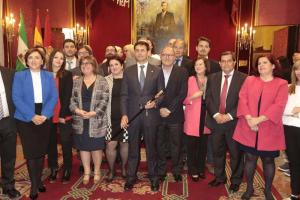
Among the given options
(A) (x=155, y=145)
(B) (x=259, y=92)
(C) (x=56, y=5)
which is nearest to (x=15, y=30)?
(C) (x=56, y=5)

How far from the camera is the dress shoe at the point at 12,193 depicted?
3635 millimetres

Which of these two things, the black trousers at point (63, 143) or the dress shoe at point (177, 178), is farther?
the dress shoe at point (177, 178)

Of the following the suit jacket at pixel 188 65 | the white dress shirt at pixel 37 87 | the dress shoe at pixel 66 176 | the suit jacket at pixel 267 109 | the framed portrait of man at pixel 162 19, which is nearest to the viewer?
the suit jacket at pixel 267 109

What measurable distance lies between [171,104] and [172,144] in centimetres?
51

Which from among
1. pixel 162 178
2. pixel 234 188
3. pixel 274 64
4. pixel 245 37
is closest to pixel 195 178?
pixel 162 178

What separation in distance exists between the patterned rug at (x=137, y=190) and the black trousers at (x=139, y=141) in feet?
0.65

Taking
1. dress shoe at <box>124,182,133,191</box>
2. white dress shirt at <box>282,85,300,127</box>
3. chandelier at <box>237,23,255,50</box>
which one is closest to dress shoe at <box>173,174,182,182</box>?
dress shoe at <box>124,182,133,191</box>

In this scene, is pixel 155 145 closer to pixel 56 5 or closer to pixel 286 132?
pixel 286 132

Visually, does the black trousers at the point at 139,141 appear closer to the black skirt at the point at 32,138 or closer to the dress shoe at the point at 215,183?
the dress shoe at the point at 215,183

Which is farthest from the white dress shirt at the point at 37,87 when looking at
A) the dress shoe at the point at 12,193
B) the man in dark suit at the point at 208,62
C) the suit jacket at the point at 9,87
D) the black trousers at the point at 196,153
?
the man in dark suit at the point at 208,62

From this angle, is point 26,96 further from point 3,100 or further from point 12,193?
point 12,193

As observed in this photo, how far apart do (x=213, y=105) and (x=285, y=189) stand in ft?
4.31

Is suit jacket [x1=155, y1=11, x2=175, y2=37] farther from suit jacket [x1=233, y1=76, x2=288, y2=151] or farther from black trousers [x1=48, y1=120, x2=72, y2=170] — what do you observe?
suit jacket [x1=233, y1=76, x2=288, y2=151]

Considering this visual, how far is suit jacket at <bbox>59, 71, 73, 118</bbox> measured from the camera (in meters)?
3.94
